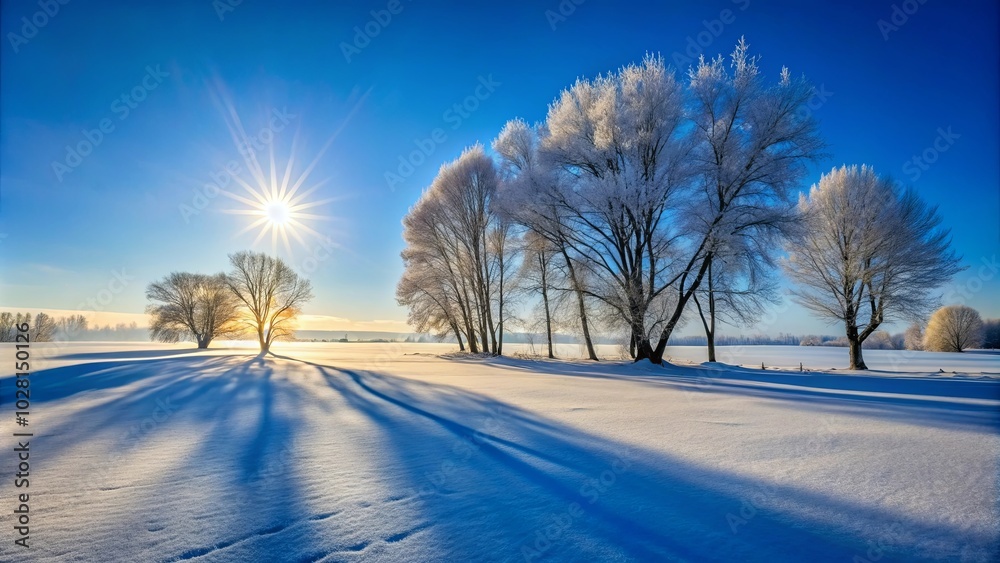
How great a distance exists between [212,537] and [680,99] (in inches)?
710

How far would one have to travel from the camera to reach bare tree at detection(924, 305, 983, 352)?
117ft

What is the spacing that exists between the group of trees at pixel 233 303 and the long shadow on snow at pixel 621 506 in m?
31.6

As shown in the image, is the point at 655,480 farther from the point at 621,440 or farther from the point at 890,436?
the point at 890,436

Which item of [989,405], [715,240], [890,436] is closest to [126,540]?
[890,436]

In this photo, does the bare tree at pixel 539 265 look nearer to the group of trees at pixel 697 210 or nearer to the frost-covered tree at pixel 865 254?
the group of trees at pixel 697 210

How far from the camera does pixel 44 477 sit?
2857 mm

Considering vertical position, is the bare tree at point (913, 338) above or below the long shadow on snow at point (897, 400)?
below

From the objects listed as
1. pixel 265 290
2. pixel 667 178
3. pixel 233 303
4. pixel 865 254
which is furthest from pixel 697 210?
pixel 233 303

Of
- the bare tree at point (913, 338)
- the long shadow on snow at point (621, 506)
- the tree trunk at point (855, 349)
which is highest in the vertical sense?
the long shadow on snow at point (621, 506)

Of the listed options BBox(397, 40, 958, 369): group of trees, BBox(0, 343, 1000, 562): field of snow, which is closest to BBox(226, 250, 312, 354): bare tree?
BBox(397, 40, 958, 369): group of trees

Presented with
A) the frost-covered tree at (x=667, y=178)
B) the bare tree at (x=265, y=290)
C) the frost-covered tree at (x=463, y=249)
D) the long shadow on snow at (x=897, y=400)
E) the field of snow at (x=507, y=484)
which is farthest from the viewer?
the bare tree at (x=265, y=290)

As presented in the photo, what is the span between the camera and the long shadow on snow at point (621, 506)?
1947 millimetres

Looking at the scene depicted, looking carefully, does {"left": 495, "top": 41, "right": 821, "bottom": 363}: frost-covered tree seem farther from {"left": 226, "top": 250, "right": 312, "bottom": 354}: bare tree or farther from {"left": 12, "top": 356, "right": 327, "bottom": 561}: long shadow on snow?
{"left": 226, "top": 250, "right": 312, "bottom": 354}: bare tree

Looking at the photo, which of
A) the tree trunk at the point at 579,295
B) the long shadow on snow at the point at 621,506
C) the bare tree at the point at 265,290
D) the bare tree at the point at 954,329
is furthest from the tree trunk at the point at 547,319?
the bare tree at the point at 954,329
